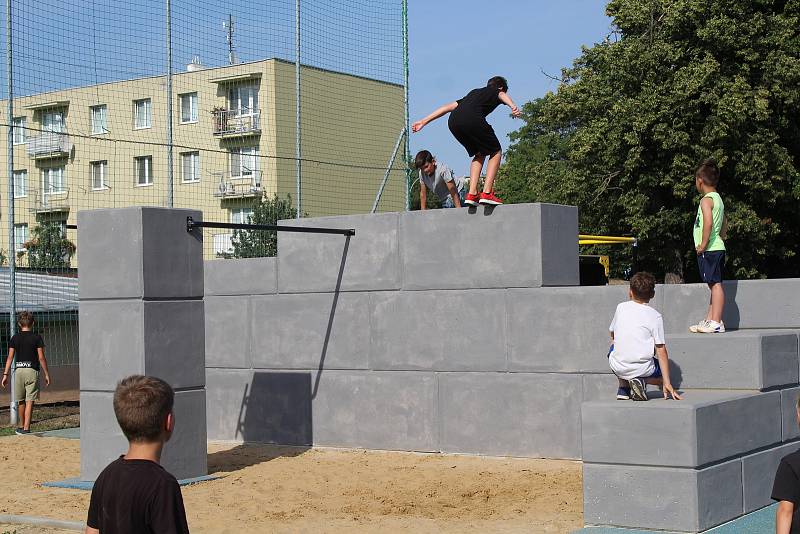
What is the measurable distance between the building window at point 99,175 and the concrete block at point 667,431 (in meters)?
9.08

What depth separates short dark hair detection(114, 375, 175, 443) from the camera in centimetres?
376

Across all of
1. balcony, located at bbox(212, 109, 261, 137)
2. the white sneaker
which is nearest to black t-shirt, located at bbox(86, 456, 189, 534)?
the white sneaker

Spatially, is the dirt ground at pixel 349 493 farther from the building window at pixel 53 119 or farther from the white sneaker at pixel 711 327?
the building window at pixel 53 119

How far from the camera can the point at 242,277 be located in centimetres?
1347

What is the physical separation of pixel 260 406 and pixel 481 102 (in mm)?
4887

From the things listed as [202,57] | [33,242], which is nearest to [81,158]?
[33,242]

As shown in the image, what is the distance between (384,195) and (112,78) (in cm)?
404

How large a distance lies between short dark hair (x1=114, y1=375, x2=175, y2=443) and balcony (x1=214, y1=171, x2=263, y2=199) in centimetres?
1354

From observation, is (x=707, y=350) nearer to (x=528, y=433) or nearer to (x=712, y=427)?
(x=712, y=427)

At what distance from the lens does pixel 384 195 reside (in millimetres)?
14922

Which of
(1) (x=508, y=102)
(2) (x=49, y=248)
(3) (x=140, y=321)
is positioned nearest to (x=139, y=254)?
(3) (x=140, y=321)

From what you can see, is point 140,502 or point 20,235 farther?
point 20,235

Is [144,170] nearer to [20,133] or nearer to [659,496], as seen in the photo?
[20,133]

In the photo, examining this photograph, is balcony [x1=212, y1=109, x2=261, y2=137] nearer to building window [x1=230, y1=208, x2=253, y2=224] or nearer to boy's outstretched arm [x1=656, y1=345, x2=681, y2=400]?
building window [x1=230, y1=208, x2=253, y2=224]
